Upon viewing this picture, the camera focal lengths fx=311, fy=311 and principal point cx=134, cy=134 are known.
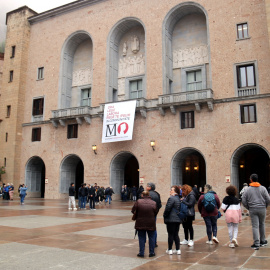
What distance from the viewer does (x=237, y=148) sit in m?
24.9

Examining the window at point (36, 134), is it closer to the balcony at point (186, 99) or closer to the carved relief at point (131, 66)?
the carved relief at point (131, 66)

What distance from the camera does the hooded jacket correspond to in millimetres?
8242

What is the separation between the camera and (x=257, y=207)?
8203 mm

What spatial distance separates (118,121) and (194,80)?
324 inches

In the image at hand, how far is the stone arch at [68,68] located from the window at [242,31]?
1595 cm

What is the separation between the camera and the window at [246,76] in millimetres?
25766

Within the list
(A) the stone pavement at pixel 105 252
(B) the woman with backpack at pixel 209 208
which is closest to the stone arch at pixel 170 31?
(A) the stone pavement at pixel 105 252

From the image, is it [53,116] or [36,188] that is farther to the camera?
[36,188]

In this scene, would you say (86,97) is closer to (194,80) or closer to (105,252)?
(194,80)

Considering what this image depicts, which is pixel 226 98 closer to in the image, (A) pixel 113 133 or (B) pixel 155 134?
(B) pixel 155 134

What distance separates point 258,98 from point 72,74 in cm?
2130

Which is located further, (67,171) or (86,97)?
(86,97)

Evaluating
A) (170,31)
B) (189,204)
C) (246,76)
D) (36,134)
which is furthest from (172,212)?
(36,134)

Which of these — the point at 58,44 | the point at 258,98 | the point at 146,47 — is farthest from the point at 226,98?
the point at 58,44
